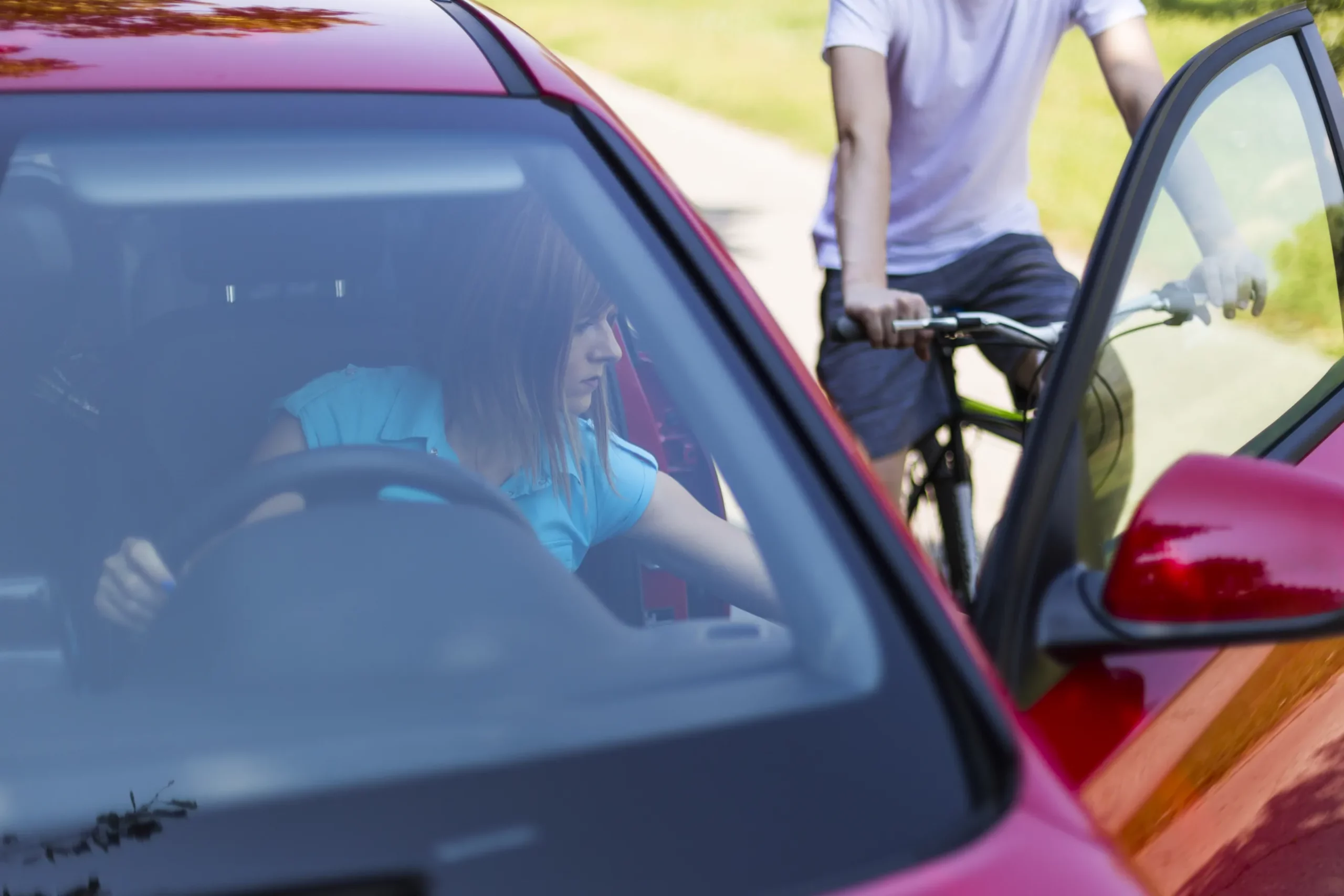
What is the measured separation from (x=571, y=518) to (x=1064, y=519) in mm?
546

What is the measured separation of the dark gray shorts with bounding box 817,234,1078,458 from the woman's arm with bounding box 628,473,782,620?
40.7 inches

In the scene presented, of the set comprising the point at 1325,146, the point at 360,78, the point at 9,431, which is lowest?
the point at 9,431

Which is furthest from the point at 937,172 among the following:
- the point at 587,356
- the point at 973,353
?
the point at 973,353

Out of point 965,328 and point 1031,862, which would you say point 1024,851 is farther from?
point 965,328

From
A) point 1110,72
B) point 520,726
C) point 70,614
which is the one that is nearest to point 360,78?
point 70,614

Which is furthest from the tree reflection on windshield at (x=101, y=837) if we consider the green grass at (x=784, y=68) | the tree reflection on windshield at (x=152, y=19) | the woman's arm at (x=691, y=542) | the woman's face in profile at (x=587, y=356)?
the green grass at (x=784, y=68)

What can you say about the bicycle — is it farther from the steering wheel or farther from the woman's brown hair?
the steering wheel

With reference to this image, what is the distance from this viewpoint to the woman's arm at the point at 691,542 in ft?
5.28

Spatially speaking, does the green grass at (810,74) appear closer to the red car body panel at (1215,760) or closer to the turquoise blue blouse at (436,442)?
the red car body panel at (1215,760)

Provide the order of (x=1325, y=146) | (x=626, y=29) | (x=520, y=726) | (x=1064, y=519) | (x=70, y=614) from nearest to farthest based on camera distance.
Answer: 1. (x=520, y=726)
2. (x=70, y=614)
3. (x=1064, y=519)
4. (x=1325, y=146)
5. (x=626, y=29)

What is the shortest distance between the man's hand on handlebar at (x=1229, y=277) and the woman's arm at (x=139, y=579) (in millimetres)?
1169

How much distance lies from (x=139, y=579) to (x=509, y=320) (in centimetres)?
51

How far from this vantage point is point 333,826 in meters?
1.11

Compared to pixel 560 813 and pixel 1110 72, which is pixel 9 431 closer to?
pixel 560 813
